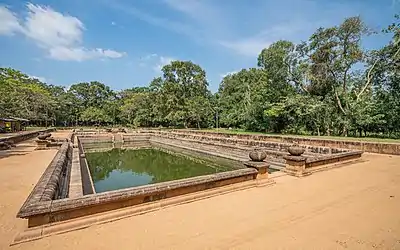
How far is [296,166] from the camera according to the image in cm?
638

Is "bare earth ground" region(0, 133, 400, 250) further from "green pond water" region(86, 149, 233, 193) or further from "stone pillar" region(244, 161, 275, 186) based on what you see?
"green pond water" region(86, 149, 233, 193)

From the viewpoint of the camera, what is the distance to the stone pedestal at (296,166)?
20.8 feet

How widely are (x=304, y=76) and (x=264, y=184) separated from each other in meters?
17.1

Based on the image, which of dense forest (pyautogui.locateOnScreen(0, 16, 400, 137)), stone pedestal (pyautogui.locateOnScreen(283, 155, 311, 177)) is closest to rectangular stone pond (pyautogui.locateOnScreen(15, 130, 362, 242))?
stone pedestal (pyautogui.locateOnScreen(283, 155, 311, 177))

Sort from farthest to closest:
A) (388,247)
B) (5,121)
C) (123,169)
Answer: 1. (5,121)
2. (123,169)
3. (388,247)

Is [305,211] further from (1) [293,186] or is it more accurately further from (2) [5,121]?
(2) [5,121]

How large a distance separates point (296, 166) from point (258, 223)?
3.55 metres

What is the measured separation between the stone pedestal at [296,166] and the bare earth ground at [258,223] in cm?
106

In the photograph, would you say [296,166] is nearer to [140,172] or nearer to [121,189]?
[121,189]

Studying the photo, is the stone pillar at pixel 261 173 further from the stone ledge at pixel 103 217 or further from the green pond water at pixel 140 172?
the green pond water at pixel 140 172

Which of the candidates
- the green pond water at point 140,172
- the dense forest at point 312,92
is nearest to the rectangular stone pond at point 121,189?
the green pond water at point 140,172

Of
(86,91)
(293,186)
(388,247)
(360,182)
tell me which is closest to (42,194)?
(388,247)

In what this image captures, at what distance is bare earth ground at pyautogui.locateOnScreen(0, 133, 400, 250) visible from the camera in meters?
2.77

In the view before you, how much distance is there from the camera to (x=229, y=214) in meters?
3.67
